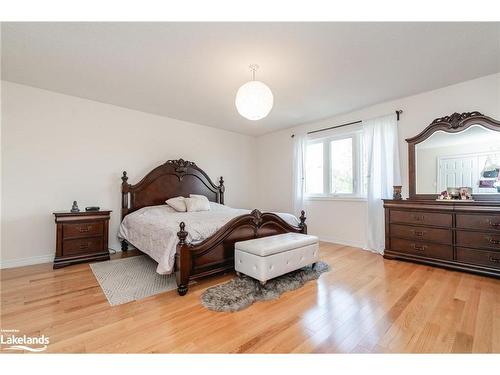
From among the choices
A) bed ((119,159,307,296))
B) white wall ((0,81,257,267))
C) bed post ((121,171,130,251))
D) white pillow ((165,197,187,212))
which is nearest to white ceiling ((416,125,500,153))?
bed ((119,159,307,296))

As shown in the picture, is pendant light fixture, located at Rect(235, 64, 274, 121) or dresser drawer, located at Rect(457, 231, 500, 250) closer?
pendant light fixture, located at Rect(235, 64, 274, 121)

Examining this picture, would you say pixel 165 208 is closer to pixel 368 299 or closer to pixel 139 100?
pixel 139 100

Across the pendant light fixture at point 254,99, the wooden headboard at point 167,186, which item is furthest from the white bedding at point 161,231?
the pendant light fixture at point 254,99

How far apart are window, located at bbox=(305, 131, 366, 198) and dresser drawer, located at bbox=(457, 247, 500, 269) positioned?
1510 mm

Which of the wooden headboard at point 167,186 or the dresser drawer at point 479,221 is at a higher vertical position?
the wooden headboard at point 167,186

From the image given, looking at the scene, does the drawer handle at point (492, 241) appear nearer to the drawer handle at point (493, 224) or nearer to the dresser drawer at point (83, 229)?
the drawer handle at point (493, 224)

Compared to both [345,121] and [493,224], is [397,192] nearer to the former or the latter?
[493,224]

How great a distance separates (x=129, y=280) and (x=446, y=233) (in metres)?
3.83

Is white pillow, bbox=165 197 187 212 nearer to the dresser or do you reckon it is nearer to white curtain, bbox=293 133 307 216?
white curtain, bbox=293 133 307 216

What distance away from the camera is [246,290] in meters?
2.24

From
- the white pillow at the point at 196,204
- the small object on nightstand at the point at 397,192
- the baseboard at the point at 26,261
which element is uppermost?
the small object on nightstand at the point at 397,192

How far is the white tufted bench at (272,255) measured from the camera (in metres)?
2.25

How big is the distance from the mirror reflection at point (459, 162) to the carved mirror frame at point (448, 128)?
0.05m

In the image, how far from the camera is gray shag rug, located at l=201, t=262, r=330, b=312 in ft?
6.52
